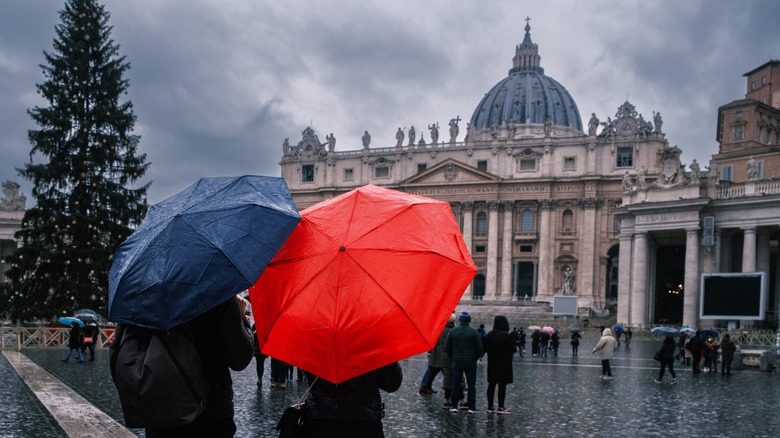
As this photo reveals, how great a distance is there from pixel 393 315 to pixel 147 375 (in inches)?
42.6

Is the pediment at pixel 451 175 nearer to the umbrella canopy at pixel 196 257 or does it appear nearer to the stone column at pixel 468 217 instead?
the stone column at pixel 468 217

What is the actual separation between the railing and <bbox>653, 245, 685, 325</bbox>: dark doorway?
3419 cm

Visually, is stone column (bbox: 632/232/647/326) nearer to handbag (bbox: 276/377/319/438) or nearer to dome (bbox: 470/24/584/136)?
handbag (bbox: 276/377/319/438)

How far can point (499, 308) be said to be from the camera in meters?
59.3

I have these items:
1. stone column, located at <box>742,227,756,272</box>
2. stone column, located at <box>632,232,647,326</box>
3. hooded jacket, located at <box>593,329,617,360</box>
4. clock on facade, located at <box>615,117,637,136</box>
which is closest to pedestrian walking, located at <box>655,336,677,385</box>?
hooded jacket, located at <box>593,329,617,360</box>

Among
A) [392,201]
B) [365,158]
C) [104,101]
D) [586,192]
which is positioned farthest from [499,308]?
[392,201]

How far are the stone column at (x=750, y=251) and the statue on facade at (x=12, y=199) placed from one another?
44.7 metres

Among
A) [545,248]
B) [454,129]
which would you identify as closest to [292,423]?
[545,248]

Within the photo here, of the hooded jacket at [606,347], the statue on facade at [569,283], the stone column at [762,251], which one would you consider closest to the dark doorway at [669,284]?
the stone column at [762,251]

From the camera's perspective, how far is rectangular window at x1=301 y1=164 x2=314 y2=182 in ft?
252

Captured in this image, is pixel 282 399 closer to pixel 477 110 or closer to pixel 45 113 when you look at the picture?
pixel 45 113

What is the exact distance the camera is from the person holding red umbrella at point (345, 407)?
3.84 meters

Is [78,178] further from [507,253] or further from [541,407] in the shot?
[507,253]

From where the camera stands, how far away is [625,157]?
64.6m
